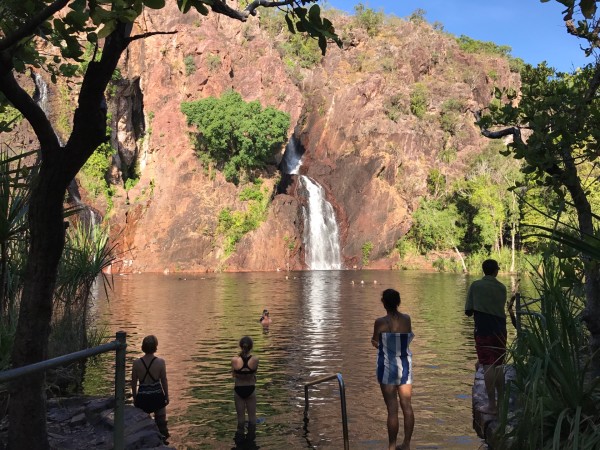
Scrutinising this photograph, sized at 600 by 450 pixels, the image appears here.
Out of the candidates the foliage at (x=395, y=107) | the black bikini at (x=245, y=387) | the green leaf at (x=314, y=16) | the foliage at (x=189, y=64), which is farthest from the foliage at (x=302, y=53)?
the green leaf at (x=314, y=16)

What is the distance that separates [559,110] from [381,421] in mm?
6215

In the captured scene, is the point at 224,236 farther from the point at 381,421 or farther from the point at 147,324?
the point at 381,421

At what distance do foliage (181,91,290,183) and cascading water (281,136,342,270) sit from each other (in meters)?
7.23

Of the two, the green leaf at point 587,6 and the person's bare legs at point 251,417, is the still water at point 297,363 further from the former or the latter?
the green leaf at point 587,6

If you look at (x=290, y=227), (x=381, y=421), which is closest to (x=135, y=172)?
(x=290, y=227)

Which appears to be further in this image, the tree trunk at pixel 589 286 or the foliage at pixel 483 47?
the foliage at pixel 483 47

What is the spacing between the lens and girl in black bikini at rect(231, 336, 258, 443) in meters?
9.92

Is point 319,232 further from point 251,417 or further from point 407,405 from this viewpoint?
point 407,405

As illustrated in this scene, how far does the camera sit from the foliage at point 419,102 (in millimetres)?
95000

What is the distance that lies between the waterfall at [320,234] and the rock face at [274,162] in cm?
115

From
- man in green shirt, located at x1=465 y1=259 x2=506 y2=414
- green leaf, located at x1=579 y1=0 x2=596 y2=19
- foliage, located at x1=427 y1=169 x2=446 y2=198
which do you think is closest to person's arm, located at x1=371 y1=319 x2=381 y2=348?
man in green shirt, located at x1=465 y1=259 x2=506 y2=414

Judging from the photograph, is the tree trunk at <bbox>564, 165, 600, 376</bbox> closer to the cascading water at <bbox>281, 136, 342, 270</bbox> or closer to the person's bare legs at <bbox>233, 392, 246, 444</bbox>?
the person's bare legs at <bbox>233, 392, 246, 444</bbox>

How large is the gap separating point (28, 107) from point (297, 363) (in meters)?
12.5

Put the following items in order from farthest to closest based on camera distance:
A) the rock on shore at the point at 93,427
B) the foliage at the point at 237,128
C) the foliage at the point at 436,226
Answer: the foliage at the point at 436,226 < the foliage at the point at 237,128 < the rock on shore at the point at 93,427
